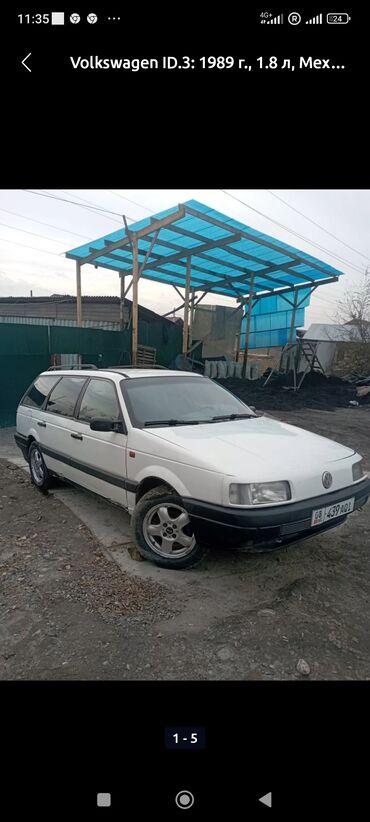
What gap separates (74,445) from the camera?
383cm

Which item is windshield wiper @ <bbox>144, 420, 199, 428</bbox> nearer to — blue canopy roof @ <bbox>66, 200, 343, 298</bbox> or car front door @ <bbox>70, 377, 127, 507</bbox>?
car front door @ <bbox>70, 377, 127, 507</bbox>

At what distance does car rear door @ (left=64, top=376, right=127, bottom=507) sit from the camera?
3.21 m

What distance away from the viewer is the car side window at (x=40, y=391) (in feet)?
15.5

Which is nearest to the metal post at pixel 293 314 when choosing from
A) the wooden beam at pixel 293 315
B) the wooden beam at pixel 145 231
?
the wooden beam at pixel 293 315

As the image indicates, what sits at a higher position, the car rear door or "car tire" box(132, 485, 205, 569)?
the car rear door

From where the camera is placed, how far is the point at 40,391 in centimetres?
488

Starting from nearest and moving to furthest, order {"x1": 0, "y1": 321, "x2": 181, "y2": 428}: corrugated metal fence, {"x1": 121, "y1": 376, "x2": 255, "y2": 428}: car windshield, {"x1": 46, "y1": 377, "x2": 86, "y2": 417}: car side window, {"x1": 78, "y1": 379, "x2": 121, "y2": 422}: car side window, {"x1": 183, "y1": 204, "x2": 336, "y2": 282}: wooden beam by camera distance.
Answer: {"x1": 121, "y1": 376, "x2": 255, "y2": 428}: car windshield, {"x1": 78, "y1": 379, "x2": 121, "y2": 422}: car side window, {"x1": 46, "y1": 377, "x2": 86, "y2": 417}: car side window, {"x1": 0, "y1": 321, "x2": 181, "y2": 428}: corrugated metal fence, {"x1": 183, "y1": 204, "x2": 336, "y2": 282}: wooden beam

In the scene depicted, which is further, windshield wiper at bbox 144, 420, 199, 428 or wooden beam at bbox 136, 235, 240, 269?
wooden beam at bbox 136, 235, 240, 269
